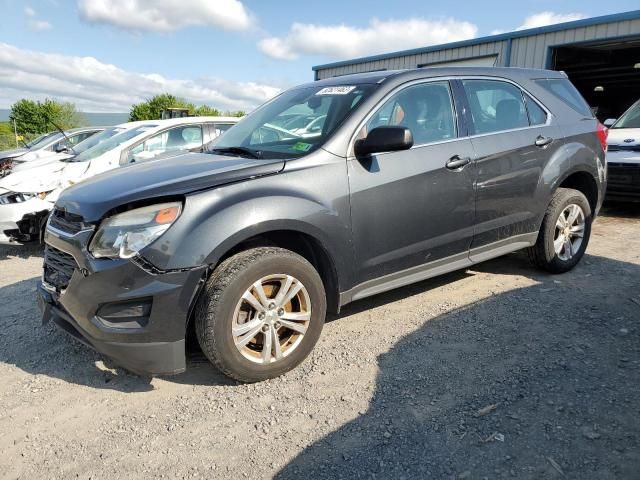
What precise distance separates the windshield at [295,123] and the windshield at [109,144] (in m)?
3.34

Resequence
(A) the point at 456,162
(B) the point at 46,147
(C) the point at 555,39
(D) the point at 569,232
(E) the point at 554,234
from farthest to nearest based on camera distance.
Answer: (C) the point at 555,39
(B) the point at 46,147
(D) the point at 569,232
(E) the point at 554,234
(A) the point at 456,162

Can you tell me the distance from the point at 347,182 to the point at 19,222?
4343 millimetres

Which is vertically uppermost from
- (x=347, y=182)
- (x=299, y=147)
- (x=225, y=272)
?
(x=299, y=147)

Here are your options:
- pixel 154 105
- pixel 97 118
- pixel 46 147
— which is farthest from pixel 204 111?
pixel 97 118

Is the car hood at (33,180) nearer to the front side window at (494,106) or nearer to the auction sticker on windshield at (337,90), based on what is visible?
the auction sticker on windshield at (337,90)

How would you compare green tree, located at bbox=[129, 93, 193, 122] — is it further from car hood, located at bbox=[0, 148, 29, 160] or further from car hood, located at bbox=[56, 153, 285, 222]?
car hood, located at bbox=[56, 153, 285, 222]

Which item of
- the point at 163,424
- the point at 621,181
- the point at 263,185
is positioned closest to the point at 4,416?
the point at 163,424

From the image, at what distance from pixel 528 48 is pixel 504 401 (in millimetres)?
11935

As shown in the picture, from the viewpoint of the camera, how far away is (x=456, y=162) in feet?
11.4

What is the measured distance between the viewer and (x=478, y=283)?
4344 mm

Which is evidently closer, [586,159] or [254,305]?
[254,305]

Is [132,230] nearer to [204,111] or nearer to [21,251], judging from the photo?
[21,251]

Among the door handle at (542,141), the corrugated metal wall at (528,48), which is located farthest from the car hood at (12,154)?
the corrugated metal wall at (528,48)

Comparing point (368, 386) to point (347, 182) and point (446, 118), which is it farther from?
point (446, 118)
